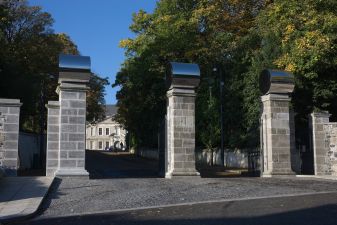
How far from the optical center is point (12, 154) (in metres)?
14.8

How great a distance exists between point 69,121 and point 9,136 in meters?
1.76

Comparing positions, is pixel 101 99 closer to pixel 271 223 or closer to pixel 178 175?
pixel 178 175

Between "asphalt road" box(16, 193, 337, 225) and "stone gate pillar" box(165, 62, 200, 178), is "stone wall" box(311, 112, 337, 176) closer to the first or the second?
"stone gate pillar" box(165, 62, 200, 178)

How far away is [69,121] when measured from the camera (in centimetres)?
1488

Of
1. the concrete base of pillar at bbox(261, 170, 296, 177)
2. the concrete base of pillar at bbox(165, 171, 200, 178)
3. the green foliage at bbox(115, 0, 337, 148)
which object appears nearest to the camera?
the concrete base of pillar at bbox(165, 171, 200, 178)

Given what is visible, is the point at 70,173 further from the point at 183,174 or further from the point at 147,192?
the point at 147,192

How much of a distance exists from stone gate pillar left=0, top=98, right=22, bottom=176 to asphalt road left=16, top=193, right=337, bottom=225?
6.41m

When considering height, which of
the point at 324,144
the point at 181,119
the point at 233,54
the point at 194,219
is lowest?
the point at 194,219

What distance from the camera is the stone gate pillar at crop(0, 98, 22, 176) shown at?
14.7 meters

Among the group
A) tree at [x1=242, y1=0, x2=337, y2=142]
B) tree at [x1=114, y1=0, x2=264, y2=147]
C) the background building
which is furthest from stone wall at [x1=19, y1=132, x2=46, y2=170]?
the background building

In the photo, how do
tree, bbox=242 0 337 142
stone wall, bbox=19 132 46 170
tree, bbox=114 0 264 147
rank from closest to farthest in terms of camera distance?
tree, bbox=242 0 337 142, stone wall, bbox=19 132 46 170, tree, bbox=114 0 264 147

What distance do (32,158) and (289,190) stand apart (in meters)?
20.1

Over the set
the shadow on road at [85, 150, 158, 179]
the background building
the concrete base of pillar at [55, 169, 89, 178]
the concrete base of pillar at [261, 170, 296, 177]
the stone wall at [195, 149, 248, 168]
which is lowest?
the shadow on road at [85, 150, 158, 179]

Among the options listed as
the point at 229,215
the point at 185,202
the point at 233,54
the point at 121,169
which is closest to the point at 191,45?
the point at 233,54
